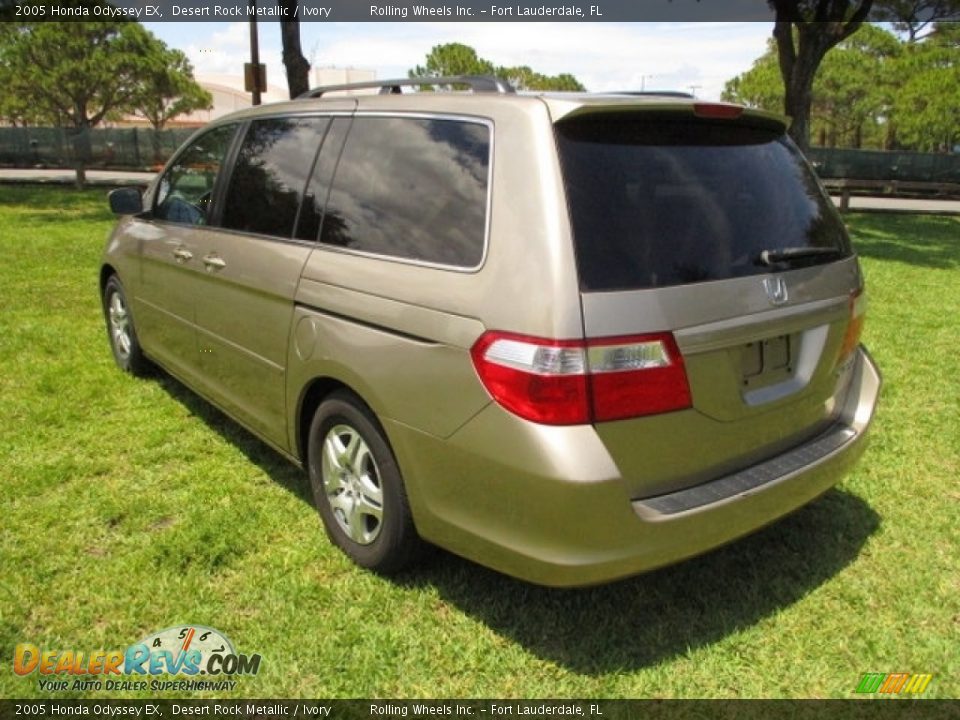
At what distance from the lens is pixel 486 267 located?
236 cm

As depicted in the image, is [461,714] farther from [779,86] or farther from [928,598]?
[779,86]

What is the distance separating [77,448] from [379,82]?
2.51 m

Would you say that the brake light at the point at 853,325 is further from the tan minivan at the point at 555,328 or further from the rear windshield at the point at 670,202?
the rear windshield at the point at 670,202

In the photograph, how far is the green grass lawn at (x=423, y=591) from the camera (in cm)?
252

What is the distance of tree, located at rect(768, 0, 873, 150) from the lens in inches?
600

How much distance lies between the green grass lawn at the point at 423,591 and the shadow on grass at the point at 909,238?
28.7ft

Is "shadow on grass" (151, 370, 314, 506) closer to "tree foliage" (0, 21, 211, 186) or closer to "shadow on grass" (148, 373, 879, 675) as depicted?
"shadow on grass" (148, 373, 879, 675)

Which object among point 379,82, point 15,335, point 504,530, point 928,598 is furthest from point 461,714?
point 15,335

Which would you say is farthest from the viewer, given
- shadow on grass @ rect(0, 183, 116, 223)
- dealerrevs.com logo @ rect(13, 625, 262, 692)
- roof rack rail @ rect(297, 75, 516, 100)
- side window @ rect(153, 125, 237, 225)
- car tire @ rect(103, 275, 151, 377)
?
shadow on grass @ rect(0, 183, 116, 223)

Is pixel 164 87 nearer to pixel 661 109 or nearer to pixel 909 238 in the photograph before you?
pixel 909 238

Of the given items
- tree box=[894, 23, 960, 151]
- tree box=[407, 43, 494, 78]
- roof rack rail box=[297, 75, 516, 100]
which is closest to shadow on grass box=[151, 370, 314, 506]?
roof rack rail box=[297, 75, 516, 100]

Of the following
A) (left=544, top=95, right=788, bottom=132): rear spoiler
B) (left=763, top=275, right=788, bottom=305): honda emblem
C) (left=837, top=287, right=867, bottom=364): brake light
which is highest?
(left=544, top=95, right=788, bottom=132): rear spoiler

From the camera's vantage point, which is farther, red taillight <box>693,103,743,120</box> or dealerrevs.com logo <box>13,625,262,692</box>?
red taillight <box>693,103,743,120</box>

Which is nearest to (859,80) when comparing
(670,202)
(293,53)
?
(293,53)
